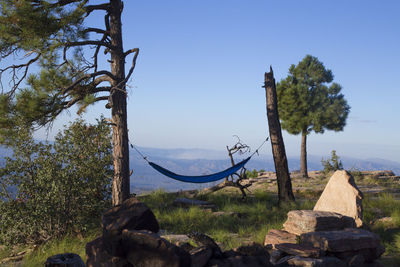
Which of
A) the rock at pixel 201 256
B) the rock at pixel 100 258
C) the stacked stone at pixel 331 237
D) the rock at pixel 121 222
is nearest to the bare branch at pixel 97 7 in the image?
the rock at pixel 121 222

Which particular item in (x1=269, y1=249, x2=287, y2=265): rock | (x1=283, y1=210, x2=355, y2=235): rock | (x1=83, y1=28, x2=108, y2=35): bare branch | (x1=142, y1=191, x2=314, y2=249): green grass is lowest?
(x1=142, y1=191, x2=314, y2=249): green grass

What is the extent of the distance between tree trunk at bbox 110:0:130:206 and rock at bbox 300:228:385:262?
3.50 meters

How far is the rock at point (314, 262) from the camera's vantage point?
3209 millimetres

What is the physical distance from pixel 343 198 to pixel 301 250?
196cm

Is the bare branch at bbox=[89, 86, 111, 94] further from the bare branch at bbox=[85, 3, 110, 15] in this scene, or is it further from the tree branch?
the bare branch at bbox=[85, 3, 110, 15]

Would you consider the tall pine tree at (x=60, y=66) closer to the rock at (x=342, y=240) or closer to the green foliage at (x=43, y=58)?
the green foliage at (x=43, y=58)

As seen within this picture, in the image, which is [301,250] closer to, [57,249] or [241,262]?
[241,262]

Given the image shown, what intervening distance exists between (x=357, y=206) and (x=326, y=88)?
11.1 m

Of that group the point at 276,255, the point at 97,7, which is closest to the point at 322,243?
the point at 276,255

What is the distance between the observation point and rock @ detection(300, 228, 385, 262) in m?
3.80

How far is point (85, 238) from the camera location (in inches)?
206

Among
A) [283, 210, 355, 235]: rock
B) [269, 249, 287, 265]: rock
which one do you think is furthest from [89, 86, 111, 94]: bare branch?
[269, 249, 287, 265]: rock

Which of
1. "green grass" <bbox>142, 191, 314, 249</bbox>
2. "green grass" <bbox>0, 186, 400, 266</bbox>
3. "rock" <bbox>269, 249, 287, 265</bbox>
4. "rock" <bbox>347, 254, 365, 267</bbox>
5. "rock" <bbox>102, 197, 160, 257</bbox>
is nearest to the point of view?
"rock" <bbox>102, 197, 160, 257</bbox>

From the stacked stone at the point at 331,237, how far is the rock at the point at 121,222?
1.32 metres
